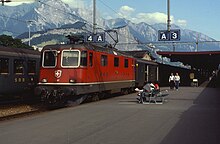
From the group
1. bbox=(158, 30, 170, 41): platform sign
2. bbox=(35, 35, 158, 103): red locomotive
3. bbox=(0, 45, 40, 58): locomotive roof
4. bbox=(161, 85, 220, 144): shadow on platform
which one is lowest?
bbox=(161, 85, 220, 144): shadow on platform

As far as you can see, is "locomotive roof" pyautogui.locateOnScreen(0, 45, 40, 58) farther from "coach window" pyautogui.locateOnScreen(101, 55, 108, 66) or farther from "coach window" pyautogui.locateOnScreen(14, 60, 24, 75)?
"coach window" pyautogui.locateOnScreen(101, 55, 108, 66)

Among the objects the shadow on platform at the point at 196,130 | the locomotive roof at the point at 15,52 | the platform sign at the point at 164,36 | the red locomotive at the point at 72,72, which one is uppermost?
the platform sign at the point at 164,36

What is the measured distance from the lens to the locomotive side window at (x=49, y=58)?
16.2 m

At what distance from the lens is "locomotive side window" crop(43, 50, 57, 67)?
53.3ft

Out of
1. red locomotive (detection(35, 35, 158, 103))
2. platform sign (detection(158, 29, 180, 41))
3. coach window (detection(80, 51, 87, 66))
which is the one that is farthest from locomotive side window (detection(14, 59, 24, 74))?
platform sign (detection(158, 29, 180, 41))

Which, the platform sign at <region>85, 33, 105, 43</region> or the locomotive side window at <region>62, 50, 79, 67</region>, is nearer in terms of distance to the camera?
the locomotive side window at <region>62, 50, 79, 67</region>

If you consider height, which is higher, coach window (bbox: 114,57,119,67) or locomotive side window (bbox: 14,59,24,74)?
coach window (bbox: 114,57,119,67)

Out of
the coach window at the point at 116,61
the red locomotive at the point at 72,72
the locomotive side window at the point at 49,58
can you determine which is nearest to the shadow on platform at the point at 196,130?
the red locomotive at the point at 72,72

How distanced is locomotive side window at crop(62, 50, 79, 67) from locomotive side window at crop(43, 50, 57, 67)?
488 mm

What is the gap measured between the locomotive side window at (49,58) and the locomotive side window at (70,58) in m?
0.49

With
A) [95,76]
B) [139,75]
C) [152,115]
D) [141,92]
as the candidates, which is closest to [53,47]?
[95,76]

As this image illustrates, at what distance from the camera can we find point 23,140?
7.66 meters

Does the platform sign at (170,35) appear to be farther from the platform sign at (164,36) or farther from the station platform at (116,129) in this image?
the station platform at (116,129)

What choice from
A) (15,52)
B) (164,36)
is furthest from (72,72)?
(164,36)
